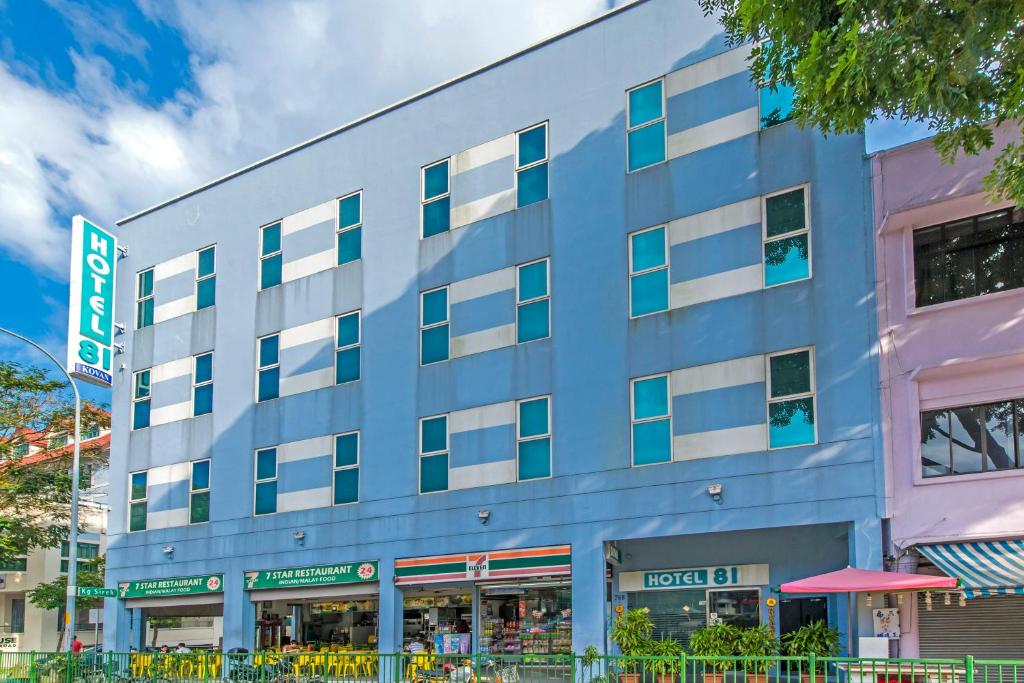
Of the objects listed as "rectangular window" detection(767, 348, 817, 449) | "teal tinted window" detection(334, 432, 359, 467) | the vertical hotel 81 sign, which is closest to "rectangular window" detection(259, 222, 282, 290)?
"teal tinted window" detection(334, 432, 359, 467)

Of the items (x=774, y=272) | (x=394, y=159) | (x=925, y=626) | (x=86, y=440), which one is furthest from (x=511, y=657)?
(x=86, y=440)

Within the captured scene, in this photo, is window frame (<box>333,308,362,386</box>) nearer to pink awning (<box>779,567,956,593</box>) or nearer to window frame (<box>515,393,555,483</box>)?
window frame (<box>515,393,555,483</box>)

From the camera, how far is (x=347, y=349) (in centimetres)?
3009

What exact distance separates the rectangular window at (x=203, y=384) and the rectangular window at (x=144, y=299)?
300cm

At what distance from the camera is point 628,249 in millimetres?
25375

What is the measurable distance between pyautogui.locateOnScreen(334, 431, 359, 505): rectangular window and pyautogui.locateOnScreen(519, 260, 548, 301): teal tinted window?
634 centimetres

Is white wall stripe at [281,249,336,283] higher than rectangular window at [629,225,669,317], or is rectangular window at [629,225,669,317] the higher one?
white wall stripe at [281,249,336,283]

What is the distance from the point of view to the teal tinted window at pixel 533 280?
26.7 metres

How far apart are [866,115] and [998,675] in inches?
307

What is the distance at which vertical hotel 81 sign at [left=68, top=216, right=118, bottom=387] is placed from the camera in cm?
3375

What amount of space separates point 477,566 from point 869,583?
1005cm

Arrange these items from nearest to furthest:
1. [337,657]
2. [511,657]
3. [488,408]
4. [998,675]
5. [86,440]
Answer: [998,675]
[511,657]
[337,657]
[488,408]
[86,440]

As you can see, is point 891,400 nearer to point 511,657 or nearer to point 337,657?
point 511,657

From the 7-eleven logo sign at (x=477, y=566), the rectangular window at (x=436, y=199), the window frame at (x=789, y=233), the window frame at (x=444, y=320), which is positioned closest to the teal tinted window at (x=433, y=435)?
the window frame at (x=444, y=320)
